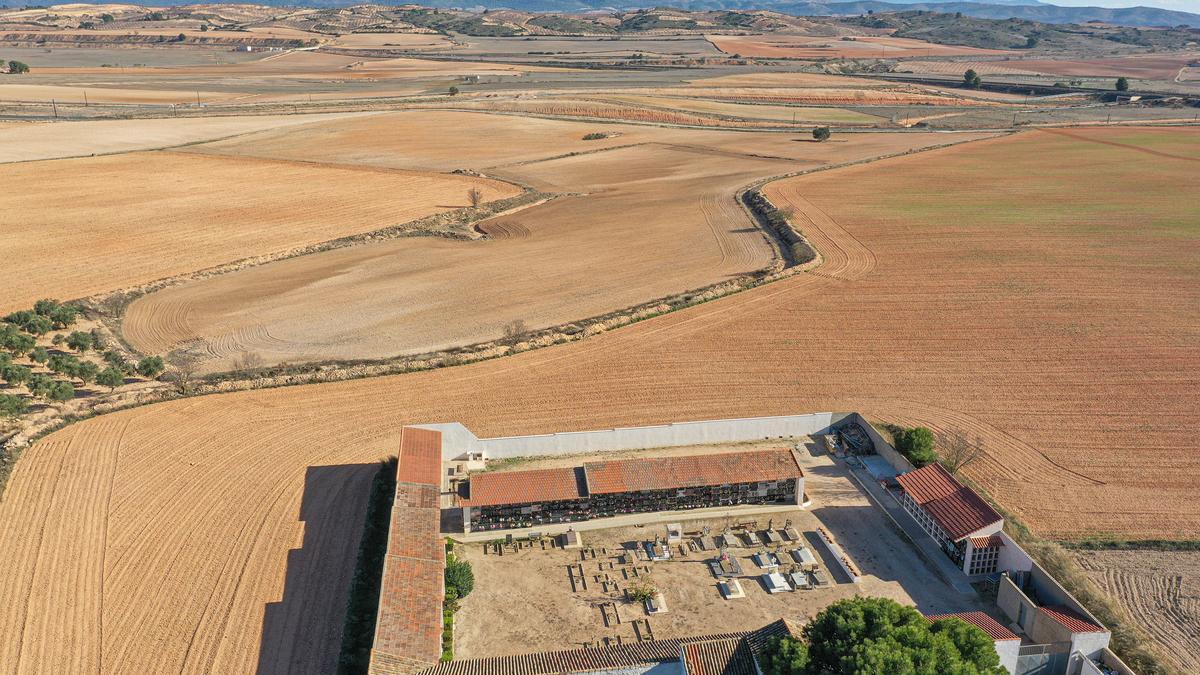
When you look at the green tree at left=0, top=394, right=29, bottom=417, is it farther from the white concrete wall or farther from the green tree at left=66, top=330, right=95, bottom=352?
the white concrete wall

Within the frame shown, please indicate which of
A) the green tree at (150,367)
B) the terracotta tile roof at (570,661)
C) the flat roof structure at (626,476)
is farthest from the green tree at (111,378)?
the terracotta tile roof at (570,661)

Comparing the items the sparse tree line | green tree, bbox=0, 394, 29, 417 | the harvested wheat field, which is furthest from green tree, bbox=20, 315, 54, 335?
green tree, bbox=0, 394, 29, 417

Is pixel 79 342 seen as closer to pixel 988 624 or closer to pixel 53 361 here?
pixel 53 361

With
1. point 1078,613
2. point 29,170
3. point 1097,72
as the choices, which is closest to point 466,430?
point 1078,613

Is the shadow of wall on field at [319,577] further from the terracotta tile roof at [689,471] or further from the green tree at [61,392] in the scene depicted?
the green tree at [61,392]

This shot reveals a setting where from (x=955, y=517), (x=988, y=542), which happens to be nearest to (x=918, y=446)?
(x=955, y=517)

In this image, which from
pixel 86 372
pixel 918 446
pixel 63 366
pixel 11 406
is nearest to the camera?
pixel 918 446

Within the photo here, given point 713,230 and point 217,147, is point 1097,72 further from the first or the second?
point 217,147
